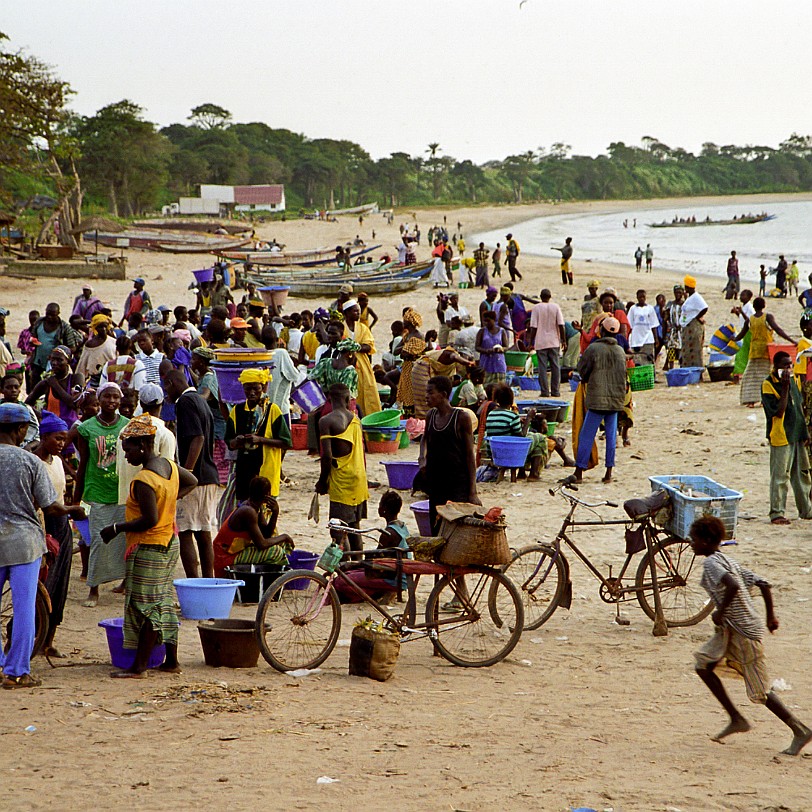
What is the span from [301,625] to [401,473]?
481cm

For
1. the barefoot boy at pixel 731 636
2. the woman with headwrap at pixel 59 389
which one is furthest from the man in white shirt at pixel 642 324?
the barefoot boy at pixel 731 636

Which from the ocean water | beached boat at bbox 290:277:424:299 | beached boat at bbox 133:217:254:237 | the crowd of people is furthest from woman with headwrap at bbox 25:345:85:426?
beached boat at bbox 133:217:254:237

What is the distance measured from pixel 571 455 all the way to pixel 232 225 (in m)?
57.9

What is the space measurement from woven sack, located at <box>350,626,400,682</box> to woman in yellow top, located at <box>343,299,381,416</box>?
6.15 metres

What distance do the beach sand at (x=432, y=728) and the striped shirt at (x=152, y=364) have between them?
3195mm

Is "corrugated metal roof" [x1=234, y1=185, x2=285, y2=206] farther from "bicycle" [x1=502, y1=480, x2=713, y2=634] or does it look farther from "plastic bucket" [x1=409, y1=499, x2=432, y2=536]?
"bicycle" [x1=502, y1=480, x2=713, y2=634]

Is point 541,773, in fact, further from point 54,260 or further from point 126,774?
point 54,260

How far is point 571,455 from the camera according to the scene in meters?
12.7

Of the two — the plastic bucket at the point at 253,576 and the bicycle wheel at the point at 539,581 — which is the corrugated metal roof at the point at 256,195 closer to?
the plastic bucket at the point at 253,576

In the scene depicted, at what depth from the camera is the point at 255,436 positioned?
7.63 m

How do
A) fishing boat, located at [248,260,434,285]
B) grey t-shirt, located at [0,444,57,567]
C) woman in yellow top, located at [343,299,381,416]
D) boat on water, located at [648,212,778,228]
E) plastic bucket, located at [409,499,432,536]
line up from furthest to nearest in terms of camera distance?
boat on water, located at [648,212,778,228] < fishing boat, located at [248,260,434,285] < woman in yellow top, located at [343,299,381,416] < plastic bucket, located at [409,499,432,536] < grey t-shirt, located at [0,444,57,567]

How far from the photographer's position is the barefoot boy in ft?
16.8

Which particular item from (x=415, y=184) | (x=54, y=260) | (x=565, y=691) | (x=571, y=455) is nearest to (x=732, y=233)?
(x=415, y=184)

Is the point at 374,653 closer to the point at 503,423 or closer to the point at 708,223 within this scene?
the point at 503,423
